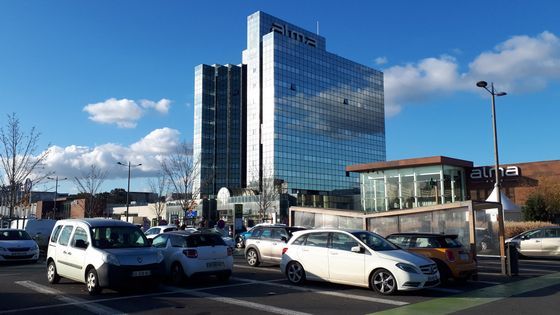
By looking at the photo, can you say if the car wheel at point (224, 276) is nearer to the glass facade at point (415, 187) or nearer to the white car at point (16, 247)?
the white car at point (16, 247)

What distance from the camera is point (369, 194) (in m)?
53.0

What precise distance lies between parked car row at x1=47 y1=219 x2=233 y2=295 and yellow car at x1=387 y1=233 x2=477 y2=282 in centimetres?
535

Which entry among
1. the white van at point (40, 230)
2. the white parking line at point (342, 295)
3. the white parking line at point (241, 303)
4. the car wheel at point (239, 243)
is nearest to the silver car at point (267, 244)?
the white parking line at point (342, 295)

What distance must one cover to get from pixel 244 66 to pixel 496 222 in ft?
396

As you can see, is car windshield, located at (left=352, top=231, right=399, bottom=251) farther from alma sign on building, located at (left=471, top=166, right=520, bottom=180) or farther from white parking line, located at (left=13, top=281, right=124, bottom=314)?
alma sign on building, located at (left=471, top=166, right=520, bottom=180)

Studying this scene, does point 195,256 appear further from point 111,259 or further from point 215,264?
point 111,259

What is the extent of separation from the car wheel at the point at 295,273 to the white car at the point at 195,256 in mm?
1655

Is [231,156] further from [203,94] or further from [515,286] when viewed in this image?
[515,286]

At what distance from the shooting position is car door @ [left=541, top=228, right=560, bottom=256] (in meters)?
21.0

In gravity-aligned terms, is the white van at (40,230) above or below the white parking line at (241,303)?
above

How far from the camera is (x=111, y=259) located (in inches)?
439

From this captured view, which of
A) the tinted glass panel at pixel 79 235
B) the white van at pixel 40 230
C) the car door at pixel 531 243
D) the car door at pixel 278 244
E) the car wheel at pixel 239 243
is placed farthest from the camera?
the car wheel at pixel 239 243

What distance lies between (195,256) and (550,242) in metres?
16.1

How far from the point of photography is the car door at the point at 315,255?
12.6 meters
